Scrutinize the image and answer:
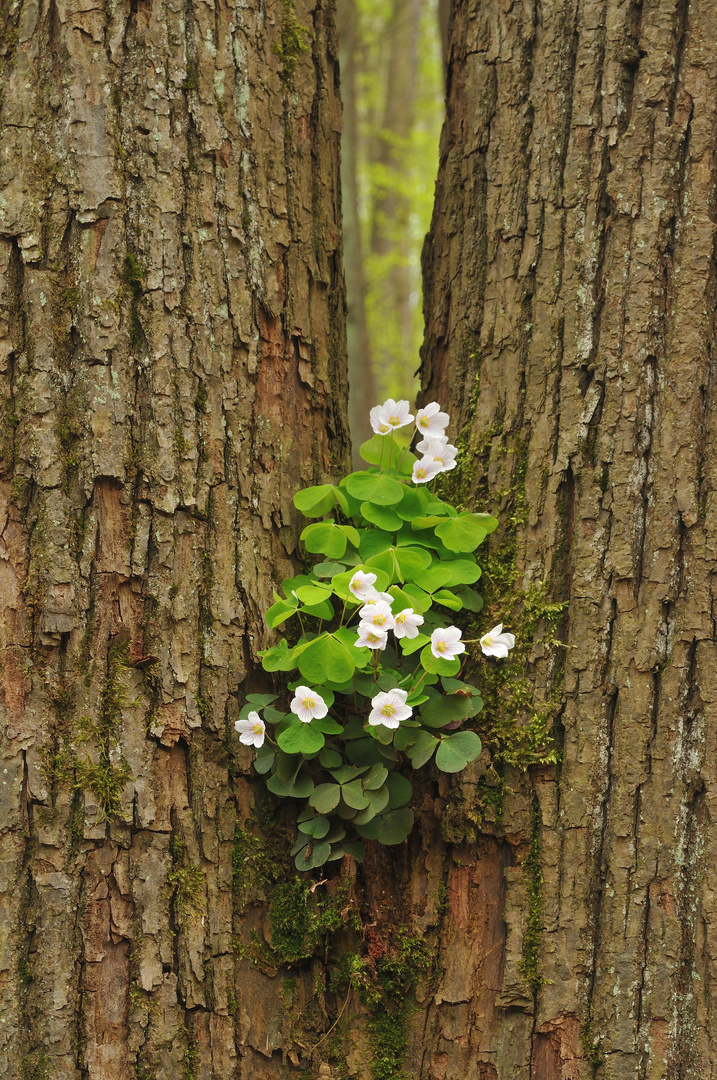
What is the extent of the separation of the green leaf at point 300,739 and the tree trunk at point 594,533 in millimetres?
453

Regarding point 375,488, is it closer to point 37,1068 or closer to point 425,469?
point 425,469

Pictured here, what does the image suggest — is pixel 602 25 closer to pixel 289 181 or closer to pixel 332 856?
pixel 289 181

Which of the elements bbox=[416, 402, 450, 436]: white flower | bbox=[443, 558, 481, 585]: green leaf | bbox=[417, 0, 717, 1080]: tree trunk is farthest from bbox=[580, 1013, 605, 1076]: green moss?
bbox=[416, 402, 450, 436]: white flower

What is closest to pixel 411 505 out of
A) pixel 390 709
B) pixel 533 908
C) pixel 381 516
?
pixel 381 516

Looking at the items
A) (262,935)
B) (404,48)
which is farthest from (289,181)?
(404,48)

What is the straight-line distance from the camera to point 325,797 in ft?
Result: 6.59

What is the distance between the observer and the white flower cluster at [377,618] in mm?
1925

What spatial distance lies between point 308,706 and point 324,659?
0.42 feet

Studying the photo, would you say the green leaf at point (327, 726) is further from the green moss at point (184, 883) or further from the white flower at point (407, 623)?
the green moss at point (184, 883)

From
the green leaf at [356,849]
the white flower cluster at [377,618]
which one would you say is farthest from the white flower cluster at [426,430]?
the green leaf at [356,849]

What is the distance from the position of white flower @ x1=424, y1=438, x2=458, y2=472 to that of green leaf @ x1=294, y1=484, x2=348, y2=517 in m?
0.30

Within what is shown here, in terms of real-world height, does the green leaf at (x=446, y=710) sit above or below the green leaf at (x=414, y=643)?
below

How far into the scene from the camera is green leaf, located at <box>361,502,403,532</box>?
2266 millimetres

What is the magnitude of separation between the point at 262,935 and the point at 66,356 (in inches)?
66.6
